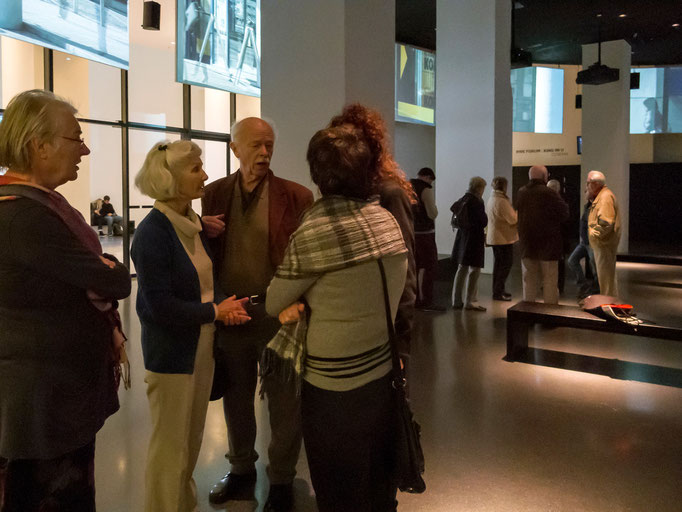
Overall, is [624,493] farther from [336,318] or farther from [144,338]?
[144,338]

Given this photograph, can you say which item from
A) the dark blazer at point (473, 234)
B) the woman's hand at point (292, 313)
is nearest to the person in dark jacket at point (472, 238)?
the dark blazer at point (473, 234)

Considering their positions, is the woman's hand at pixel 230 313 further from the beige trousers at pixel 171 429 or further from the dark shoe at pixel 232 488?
the dark shoe at pixel 232 488

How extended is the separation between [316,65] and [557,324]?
2803 mm

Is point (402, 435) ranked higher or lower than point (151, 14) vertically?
lower

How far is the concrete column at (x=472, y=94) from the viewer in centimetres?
902

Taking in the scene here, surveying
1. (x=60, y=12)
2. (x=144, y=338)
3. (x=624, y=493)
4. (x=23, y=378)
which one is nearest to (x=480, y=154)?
(x=60, y=12)

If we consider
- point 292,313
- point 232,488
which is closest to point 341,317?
point 292,313

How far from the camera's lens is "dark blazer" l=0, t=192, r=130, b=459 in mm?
1411

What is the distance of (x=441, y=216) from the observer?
1016 centimetres

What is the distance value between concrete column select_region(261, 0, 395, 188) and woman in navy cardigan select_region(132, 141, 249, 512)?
1473 millimetres

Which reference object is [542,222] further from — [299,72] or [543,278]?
[299,72]

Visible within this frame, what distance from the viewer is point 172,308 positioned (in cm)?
192

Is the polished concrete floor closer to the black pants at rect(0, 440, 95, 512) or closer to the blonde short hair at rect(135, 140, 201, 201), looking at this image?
the black pants at rect(0, 440, 95, 512)

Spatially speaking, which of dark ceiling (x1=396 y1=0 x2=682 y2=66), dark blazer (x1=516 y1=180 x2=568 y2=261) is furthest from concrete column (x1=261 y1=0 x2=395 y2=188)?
dark ceiling (x1=396 y1=0 x2=682 y2=66)
